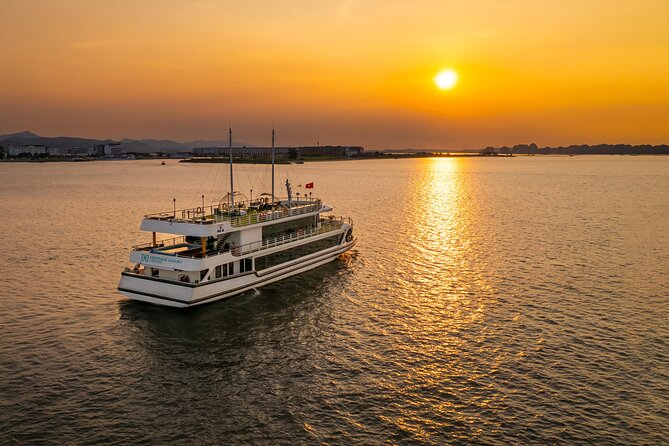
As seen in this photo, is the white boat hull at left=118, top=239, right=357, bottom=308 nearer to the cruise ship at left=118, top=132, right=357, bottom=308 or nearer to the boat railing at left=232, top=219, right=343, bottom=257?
the cruise ship at left=118, top=132, right=357, bottom=308

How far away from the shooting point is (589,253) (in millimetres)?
53125

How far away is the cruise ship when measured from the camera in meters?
33.6

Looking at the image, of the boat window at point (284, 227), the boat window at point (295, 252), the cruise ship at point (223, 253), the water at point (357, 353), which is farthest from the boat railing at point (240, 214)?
the water at point (357, 353)

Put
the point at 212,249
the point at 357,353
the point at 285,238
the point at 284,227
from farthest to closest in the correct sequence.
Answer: the point at 284,227 → the point at 285,238 → the point at 212,249 → the point at 357,353

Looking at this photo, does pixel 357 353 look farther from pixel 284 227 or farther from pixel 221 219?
pixel 284 227

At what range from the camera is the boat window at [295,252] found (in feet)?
132

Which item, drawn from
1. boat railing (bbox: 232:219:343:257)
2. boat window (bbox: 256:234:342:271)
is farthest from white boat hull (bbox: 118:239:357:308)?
boat window (bbox: 256:234:342:271)

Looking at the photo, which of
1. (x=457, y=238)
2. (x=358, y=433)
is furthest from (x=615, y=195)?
(x=358, y=433)

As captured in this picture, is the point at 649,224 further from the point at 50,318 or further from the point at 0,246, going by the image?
the point at 0,246

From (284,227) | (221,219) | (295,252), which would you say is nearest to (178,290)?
(221,219)

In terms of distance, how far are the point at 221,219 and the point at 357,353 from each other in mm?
17581

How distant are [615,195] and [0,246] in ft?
432

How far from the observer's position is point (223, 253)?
3562cm

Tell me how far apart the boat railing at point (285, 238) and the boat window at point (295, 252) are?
0.86 meters
